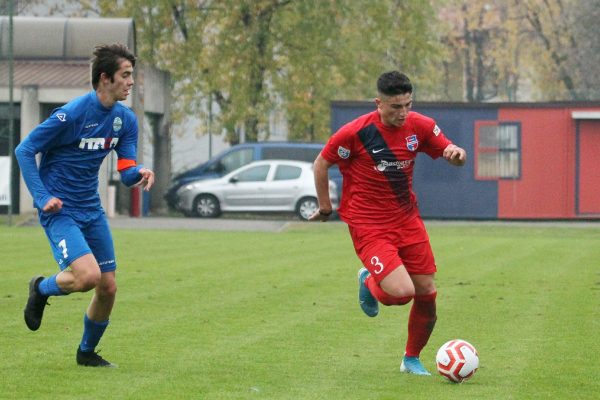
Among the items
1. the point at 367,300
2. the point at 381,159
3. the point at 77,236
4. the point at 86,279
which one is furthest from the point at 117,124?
the point at 367,300

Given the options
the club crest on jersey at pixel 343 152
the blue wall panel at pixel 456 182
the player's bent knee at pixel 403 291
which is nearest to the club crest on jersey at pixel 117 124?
the club crest on jersey at pixel 343 152

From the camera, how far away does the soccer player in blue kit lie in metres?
8.59

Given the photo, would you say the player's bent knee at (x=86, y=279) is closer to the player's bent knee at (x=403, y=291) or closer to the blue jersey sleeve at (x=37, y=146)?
the blue jersey sleeve at (x=37, y=146)

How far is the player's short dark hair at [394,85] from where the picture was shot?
858 centimetres

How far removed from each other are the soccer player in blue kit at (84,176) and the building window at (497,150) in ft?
95.0

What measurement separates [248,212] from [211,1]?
9395mm

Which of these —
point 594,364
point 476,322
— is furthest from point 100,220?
point 476,322

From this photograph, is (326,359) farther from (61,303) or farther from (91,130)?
(61,303)

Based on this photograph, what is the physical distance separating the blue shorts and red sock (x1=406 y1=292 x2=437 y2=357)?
6.57ft

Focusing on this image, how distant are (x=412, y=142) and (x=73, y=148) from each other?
2.17 meters

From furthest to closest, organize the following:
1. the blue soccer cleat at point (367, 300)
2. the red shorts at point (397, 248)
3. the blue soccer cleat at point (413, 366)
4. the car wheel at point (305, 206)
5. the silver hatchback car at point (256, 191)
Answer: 1. the silver hatchback car at point (256, 191)
2. the car wheel at point (305, 206)
3. the blue soccer cleat at point (367, 300)
4. the blue soccer cleat at point (413, 366)
5. the red shorts at point (397, 248)

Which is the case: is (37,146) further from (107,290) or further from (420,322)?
(420,322)

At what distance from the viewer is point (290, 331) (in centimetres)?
1134

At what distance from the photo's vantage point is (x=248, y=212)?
120ft
